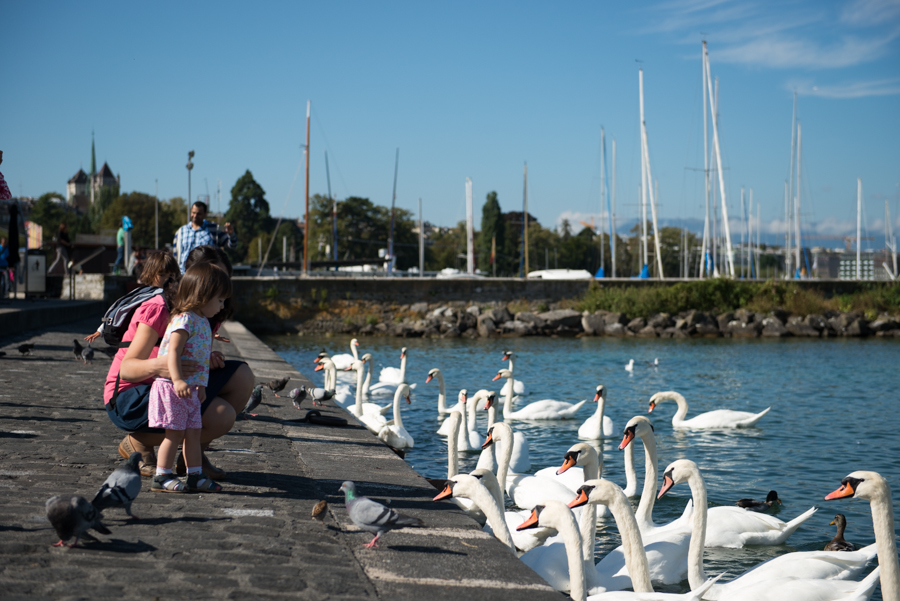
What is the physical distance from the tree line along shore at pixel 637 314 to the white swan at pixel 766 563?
23941mm

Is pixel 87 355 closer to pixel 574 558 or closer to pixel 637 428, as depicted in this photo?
pixel 637 428

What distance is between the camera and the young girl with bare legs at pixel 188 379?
4016mm

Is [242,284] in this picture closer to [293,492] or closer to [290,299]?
[290,299]

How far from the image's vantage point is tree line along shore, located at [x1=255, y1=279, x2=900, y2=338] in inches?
1152

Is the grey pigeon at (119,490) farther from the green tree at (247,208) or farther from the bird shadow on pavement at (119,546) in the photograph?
the green tree at (247,208)

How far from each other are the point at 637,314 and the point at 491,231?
53.1m

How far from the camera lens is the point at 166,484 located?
416cm

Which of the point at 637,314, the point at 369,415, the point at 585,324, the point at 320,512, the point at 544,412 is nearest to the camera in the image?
the point at 320,512

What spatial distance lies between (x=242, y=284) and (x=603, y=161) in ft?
103

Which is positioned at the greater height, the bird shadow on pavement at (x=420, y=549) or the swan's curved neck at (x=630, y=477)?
the bird shadow on pavement at (x=420, y=549)

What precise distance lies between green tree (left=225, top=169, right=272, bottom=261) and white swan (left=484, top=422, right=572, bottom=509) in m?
85.2

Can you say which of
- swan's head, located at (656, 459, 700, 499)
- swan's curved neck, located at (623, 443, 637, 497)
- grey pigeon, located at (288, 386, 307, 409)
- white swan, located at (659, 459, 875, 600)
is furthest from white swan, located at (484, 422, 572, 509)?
grey pigeon, located at (288, 386, 307, 409)

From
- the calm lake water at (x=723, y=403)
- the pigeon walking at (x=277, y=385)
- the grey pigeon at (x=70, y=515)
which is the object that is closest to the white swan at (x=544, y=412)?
the calm lake water at (x=723, y=403)

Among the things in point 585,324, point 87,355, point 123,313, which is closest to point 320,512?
point 123,313
